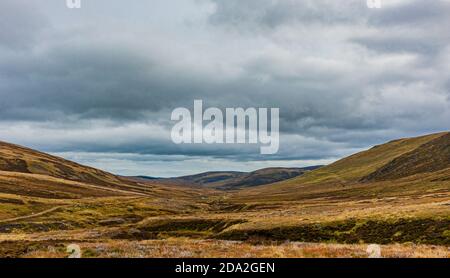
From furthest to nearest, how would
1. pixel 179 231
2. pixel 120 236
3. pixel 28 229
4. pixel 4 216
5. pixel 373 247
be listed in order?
pixel 4 216
pixel 28 229
pixel 179 231
pixel 120 236
pixel 373 247

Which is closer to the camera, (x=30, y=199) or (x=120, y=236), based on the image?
(x=120, y=236)

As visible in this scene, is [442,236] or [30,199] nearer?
[442,236]

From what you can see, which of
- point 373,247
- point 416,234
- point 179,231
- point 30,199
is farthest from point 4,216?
point 373,247

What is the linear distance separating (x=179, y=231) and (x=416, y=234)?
152 feet

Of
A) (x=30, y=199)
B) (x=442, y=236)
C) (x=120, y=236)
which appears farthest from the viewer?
(x=30, y=199)

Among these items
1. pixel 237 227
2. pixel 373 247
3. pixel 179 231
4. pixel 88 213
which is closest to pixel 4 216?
pixel 88 213

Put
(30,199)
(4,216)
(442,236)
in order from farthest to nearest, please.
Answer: (30,199) → (4,216) → (442,236)

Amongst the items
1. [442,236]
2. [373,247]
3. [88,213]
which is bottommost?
[88,213]
